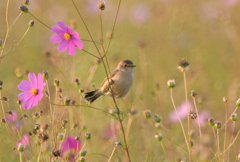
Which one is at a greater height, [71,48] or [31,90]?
[71,48]

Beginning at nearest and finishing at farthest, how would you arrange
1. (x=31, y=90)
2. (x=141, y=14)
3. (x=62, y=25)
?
(x=62, y=25)
(x=31, y=90)
(x=141, y=14)

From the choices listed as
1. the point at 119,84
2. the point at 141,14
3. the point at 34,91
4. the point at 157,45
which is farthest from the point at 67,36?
the point at 141,14

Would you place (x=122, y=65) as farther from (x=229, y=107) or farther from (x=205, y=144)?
(x=229, y=107)

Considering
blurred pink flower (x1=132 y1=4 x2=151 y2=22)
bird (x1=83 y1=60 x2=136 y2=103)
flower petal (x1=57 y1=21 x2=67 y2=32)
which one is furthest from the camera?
blurred pink flower (x1=132 y1=4 x2=151 y2=22)

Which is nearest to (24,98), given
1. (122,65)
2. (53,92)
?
(122,65)

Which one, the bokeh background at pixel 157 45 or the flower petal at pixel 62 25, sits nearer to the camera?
the flower petal at pixel 62 25

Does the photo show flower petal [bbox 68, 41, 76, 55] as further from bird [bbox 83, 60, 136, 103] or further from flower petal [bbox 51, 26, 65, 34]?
bird [bbox 83, 60, 136, 103]

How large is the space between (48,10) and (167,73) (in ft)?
7.86

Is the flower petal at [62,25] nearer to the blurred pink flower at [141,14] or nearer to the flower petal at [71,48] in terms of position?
the flower petal at [71,48]

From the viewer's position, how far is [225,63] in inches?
195

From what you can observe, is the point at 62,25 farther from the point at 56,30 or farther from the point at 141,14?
the point at 141,14

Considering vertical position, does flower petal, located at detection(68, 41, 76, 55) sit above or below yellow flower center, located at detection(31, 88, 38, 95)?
above

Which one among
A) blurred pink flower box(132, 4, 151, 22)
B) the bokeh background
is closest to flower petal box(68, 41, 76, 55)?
the bokeh background

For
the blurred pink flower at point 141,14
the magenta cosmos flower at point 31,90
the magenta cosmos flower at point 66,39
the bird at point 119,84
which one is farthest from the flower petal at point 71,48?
the blurred pink flower at point 141,14
